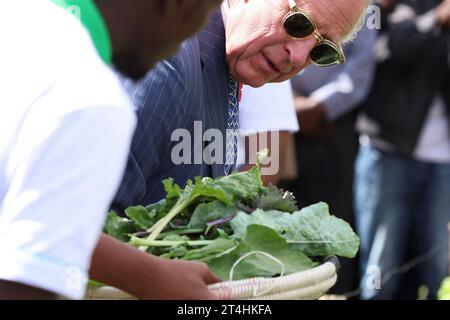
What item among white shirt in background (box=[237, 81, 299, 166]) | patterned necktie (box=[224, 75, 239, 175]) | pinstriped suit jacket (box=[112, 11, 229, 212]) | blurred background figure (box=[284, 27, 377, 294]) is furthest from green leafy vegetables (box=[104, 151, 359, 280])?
blurred background figure (box=[284, 27, 377, 294])

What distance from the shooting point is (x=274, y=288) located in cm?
204

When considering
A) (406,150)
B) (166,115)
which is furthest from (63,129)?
(406,150)

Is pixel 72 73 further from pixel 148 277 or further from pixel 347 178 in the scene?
pixel 347 178

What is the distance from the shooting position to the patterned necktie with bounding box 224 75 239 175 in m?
3.06

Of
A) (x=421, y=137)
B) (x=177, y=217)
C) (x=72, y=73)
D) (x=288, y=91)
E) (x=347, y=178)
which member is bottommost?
(x=347, y=178)

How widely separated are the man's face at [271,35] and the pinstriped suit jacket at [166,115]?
0.35ft

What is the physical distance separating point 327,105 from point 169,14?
3.44 metres

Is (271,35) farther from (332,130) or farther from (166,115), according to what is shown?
(332,130)

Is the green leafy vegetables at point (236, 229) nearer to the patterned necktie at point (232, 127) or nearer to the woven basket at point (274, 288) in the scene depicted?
the woven basket at point (274, 288)

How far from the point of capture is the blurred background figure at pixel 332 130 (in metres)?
4.99

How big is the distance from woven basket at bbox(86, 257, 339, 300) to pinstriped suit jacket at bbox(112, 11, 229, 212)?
26.8 inches

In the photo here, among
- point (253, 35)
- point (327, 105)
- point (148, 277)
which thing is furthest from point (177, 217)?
point (327, 105)

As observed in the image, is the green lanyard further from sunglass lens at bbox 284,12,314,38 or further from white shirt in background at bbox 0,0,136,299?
sunglass lens at bbox 284,12,314,38

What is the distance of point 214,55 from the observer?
3.00 meters
